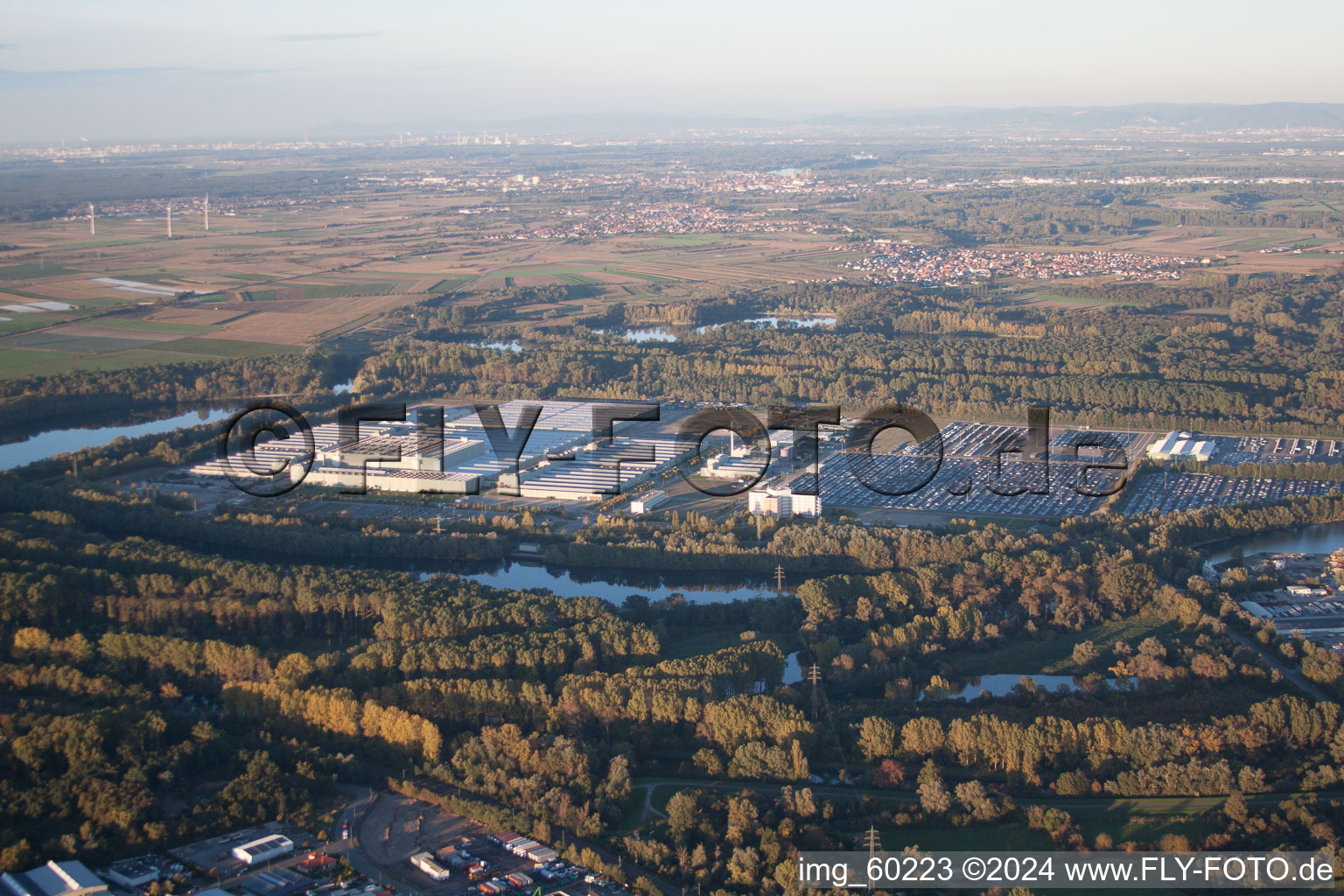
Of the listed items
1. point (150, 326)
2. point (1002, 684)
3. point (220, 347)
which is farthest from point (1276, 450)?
point (150, 326)

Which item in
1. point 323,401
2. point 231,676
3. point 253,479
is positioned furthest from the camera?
point 323,401

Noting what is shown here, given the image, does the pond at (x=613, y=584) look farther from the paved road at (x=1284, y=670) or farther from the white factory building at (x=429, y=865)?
the white factory building at (x=429, y=865)

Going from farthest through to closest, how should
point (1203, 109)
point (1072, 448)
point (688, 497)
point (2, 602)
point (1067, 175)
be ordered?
point (1203, 109) < point (1067, 175) < point (1072, 448) < point (688, 497) < point (2, 602)

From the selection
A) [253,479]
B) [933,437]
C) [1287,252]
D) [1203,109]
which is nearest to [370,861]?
[253,479]

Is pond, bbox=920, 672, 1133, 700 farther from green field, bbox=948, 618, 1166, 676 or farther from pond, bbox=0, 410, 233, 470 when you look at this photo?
pond, bbox=0, 410, 233, 470

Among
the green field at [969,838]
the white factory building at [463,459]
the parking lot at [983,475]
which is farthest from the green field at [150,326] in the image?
the green field at [969,838]

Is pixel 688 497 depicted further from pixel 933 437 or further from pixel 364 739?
pixel 364 739

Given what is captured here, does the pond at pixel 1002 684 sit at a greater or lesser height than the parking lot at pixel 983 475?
lesser
